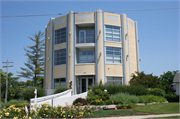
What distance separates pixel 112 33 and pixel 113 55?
3.03m

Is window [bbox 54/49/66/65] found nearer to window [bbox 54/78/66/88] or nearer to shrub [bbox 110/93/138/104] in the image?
window [bbox 54/78/66/88]

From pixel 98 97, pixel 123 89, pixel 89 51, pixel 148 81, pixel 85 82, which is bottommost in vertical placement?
pixel 98 97

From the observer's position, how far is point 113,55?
24062mm

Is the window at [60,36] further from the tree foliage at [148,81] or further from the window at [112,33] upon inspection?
the tree foliage at [148,81]

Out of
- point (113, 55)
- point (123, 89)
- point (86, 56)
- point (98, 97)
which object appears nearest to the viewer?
point (98, 97)

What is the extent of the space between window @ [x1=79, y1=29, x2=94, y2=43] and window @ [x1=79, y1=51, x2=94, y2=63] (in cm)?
162

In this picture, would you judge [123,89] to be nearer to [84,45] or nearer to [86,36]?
[84,45]

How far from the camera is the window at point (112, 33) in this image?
24323 millimetres

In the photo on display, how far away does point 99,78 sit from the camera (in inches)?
891

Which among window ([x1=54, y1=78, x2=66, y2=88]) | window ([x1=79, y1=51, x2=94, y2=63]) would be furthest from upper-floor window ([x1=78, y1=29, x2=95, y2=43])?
window ([x1=54, y1=78, x2=66, y2=88])

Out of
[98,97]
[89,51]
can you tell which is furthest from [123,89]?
[89,51]

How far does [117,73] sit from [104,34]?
5.40m

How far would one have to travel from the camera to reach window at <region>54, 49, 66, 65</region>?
2477 centimetres

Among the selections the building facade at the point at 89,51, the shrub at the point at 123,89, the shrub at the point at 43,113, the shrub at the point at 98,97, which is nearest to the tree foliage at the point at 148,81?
the building facade at the point at 89,51
